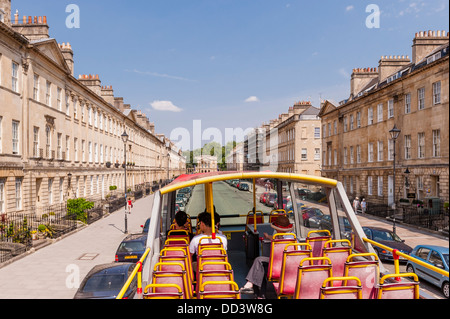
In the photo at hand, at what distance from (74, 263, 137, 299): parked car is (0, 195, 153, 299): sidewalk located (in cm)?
151

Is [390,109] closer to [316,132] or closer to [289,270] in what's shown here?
[316,132]

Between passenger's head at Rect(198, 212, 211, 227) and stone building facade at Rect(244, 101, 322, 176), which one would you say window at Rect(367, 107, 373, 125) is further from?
passenger's head at Rect(198, 212, 211, 227)

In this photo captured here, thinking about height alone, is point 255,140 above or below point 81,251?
above

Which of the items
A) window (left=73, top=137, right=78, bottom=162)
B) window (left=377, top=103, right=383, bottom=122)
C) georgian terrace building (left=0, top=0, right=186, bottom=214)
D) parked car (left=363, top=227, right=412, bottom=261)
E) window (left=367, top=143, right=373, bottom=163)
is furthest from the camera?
window (left=367, top=143, right=373, bottom=163)

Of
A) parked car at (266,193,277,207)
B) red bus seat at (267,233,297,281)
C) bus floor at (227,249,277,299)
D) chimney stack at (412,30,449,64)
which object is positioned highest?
chimney stack at (412,30,449,64)

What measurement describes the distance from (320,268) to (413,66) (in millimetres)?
35929

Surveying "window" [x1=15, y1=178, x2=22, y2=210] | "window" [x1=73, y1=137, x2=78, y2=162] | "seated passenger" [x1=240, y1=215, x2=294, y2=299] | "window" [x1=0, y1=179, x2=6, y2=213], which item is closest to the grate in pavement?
"window" [x1=0, y1=179, x2=6, y2=213]

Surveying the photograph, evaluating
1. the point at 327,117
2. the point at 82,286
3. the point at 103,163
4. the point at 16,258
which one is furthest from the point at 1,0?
the point at 327,117

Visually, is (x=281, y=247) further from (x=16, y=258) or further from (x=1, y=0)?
(x=1, y=0)

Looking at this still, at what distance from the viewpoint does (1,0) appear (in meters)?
22.7

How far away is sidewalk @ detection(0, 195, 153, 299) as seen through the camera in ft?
39.7

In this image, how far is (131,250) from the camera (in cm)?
1500

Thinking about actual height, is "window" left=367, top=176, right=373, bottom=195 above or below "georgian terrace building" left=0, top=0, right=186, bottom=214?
below
